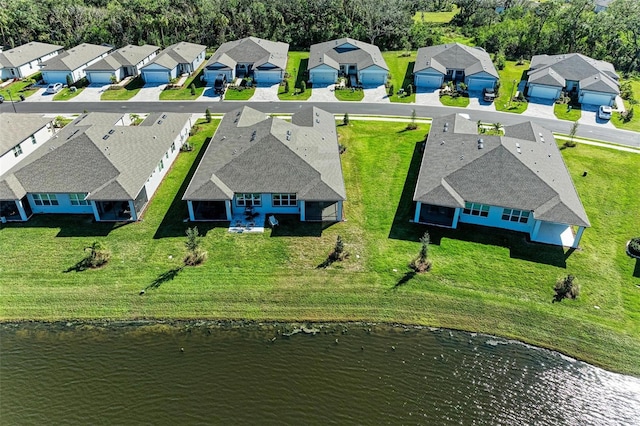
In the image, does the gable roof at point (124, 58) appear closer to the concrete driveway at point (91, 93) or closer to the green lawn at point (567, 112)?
the concrete driveway at point (91, 93)

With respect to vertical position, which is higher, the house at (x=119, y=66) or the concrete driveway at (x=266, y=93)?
the house at (x=119, y=66)

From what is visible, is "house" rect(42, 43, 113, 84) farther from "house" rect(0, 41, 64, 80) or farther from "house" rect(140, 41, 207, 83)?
"house" rect(140, 41, 207, 83)

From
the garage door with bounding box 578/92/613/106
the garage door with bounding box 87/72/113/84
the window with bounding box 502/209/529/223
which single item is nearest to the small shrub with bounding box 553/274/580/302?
the window with bounding box 502/209/529/223

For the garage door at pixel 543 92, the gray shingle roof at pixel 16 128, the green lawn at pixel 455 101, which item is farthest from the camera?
the garage door at pixel 543 92

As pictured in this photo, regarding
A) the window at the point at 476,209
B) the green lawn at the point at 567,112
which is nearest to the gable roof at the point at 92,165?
the window at the point at 476,209

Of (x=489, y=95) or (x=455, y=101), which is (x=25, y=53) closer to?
(x=455, y=101)

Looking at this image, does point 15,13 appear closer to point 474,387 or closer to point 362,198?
point 362,198
